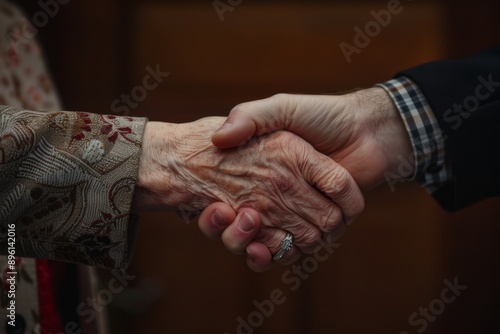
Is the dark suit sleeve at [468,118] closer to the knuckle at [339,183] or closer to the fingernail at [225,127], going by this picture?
the knuckle at [339,183]

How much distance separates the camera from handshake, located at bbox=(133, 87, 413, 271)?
48.2 inches

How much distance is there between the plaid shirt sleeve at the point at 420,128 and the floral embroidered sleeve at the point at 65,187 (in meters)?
0.58

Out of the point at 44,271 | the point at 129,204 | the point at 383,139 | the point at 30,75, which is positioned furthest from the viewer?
the point at 30,75

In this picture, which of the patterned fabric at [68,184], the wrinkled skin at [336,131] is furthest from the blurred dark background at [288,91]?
the patterned fabric at [68,184]

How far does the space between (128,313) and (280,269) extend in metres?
0.66

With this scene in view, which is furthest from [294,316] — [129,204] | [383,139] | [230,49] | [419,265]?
[129,204]

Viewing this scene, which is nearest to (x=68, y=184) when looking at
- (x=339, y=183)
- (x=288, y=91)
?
(x=339, y=183)

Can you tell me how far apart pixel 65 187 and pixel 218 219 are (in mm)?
311

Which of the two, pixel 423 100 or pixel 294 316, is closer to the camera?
pixel 423 100

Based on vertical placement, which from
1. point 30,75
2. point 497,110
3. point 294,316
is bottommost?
point 294,316

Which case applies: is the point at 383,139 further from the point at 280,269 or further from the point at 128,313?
the point at 128,313

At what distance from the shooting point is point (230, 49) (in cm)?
250

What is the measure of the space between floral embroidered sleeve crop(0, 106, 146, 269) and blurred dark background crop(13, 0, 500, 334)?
4.66 ft

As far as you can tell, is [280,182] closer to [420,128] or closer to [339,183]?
[339,183]
